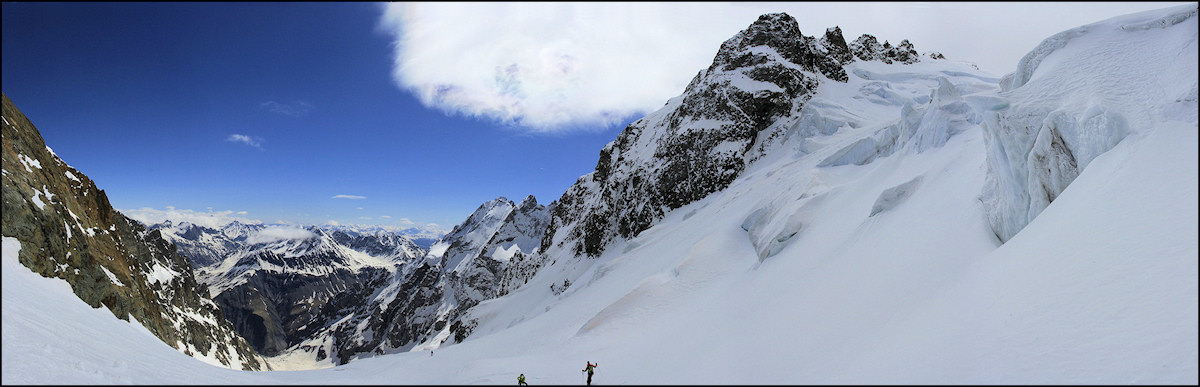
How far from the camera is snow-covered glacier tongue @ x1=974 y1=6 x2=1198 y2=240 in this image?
35.4ft

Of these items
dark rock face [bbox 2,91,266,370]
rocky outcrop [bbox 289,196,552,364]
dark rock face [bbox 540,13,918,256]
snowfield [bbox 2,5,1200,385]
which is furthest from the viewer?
rocky outcrop [bbox 289,196,552,364]

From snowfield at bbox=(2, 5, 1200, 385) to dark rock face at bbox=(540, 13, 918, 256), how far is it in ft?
94.3

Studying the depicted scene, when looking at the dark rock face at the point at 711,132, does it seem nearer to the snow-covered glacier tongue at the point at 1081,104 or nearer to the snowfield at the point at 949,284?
the snowfield at the point at 949,284

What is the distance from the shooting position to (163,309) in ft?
216

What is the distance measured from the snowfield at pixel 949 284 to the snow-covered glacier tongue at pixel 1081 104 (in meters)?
0.07

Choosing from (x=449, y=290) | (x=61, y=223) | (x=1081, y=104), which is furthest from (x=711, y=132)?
(x=449, y=290)

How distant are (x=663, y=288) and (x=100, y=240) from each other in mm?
45316

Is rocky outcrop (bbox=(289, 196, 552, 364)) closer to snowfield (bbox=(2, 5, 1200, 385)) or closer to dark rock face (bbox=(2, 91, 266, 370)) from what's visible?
dark rock face (bbox=(2, 91, 266, 370))

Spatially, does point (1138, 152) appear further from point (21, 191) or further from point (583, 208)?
point (583, 208)

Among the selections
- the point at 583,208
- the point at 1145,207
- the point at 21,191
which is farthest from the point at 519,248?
the point at 1145,207

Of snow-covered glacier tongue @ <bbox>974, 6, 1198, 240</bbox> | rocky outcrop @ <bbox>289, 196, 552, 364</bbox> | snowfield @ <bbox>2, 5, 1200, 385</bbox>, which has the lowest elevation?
rocky outcrop @ <bbox>289, 196, 552, 364</bbox>

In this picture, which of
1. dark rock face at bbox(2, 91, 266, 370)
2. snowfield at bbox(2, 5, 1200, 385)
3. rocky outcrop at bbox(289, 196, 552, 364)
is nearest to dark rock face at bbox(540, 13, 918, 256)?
snowfield at bbox(2, 5, 1200, 385)

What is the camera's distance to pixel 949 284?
11.5 meters

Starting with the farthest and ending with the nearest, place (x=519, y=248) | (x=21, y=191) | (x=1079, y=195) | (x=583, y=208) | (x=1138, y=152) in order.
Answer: (x=519, y=248) → (x=583, y=208) → (x=21, y=191) → (x=1079, y=195) → (x=1138, y=152)
